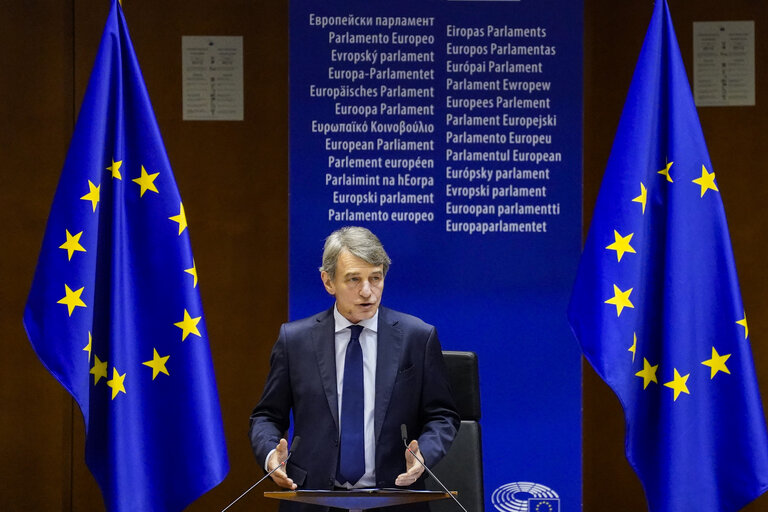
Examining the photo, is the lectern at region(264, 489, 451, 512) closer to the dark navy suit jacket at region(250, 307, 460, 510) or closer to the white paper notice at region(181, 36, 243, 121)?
the dark navy suit jacket at region(250, 307, 460, 510)

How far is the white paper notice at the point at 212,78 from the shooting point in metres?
4.59

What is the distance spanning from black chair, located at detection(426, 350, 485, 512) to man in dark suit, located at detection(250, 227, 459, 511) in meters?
0.35

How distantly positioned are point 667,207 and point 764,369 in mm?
1948

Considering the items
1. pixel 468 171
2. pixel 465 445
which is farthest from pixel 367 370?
pixel 468 171

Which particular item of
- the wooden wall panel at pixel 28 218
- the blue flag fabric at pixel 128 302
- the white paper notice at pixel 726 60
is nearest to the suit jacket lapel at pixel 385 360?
the blue flag fabric at pixel 128 302

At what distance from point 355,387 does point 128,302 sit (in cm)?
82

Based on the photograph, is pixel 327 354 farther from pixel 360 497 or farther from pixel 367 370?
pixel 360 497

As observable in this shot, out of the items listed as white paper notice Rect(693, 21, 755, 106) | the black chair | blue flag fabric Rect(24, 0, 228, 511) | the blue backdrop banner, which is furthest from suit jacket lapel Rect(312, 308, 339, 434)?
white paper notice Rect(693, 21, 755, 106)

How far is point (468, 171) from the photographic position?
4109 mm

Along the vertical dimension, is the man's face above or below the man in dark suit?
above

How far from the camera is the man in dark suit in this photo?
9.32 ft

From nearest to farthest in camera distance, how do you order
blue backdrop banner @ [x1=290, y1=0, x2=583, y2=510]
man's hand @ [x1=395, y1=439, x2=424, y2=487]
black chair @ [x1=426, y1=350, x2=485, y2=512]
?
man's hand @ [x1=395, y1=439, x2=424, y2=487], black chair @ [x1=426, y1=350, x2=485, y2=512], blue backdrop banner @ [x1=290, y1=0, x2=583, y2=510]

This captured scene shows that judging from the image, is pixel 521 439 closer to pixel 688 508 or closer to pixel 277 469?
pixel 688 508

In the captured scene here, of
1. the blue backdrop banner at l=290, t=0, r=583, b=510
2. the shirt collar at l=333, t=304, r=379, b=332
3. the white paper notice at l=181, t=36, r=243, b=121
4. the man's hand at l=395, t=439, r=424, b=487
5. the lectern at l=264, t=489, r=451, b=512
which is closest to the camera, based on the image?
the lectern at l=264, t=489, r=451, b=512
